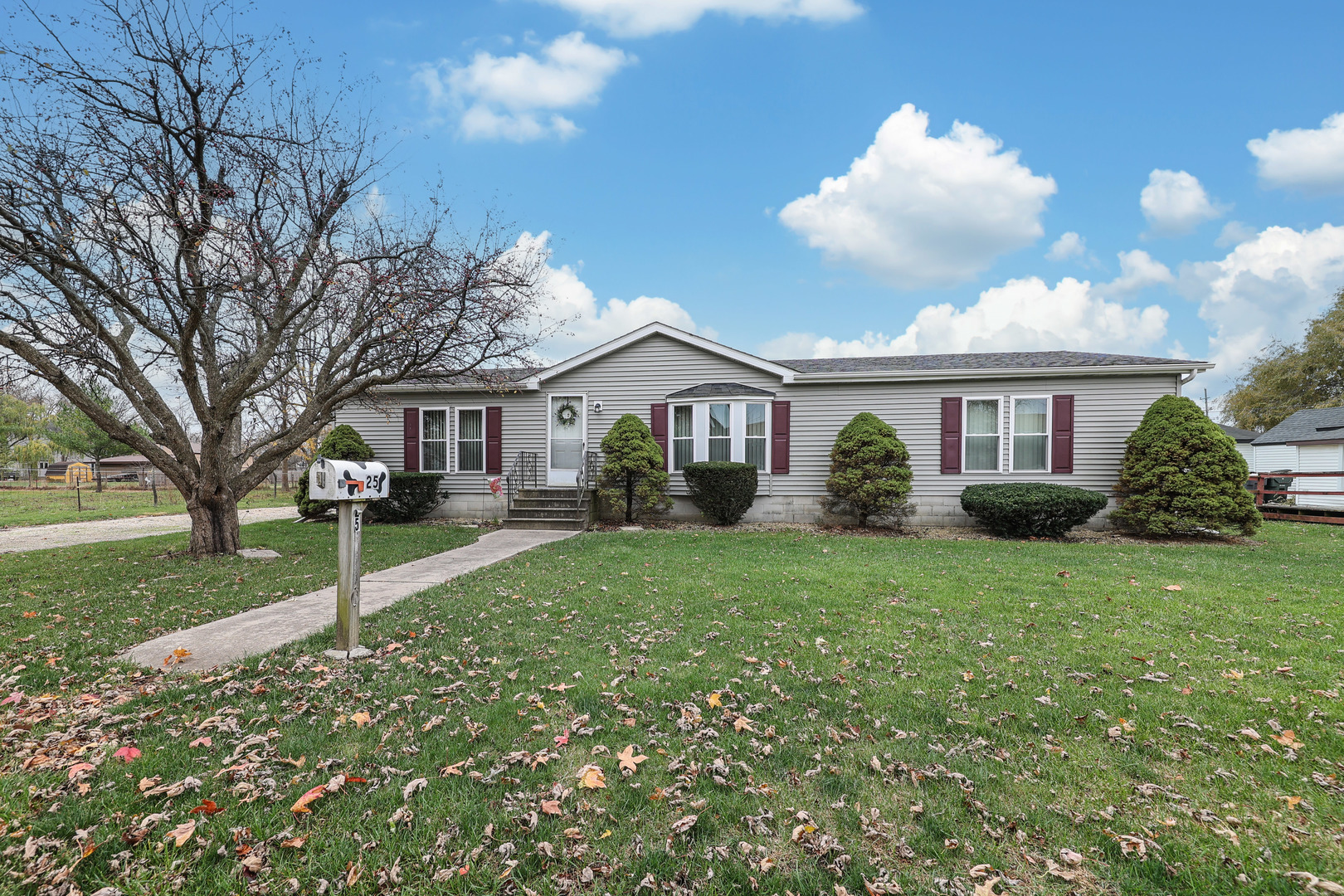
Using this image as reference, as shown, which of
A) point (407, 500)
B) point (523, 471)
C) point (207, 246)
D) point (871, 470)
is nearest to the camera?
point (207, 246)

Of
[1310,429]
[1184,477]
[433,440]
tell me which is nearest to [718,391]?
[433,440]

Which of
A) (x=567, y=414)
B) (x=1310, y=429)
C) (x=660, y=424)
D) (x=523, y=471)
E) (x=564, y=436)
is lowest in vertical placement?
(x=523, y=471)

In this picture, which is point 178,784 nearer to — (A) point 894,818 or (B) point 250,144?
(A) point 894,818

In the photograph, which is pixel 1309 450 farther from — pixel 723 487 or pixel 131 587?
pixel 131 587

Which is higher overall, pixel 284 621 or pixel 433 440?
pixel 433 440

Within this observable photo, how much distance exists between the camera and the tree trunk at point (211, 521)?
841 centimetres

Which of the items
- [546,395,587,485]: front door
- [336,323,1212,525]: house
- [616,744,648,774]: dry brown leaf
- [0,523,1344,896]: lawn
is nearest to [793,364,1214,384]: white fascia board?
[336,323,1212,525]: house

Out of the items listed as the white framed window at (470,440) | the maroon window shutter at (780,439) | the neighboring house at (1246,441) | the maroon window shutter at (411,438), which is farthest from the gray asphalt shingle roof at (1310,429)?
the maroon window shutter at (411,438)

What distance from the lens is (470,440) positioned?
14.5 m

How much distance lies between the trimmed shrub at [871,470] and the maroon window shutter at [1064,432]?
3.23 m

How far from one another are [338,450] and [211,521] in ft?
16.1

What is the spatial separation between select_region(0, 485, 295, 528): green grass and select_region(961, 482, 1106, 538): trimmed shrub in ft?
68.5

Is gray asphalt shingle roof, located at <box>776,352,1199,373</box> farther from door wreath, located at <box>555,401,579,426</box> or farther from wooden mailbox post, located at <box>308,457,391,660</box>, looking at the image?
wooden mailbox post, located at <box>308,457,391,660</box>

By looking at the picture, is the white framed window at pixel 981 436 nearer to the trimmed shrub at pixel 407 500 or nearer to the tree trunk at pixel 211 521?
the trimmed shrub at pixel 407 500
